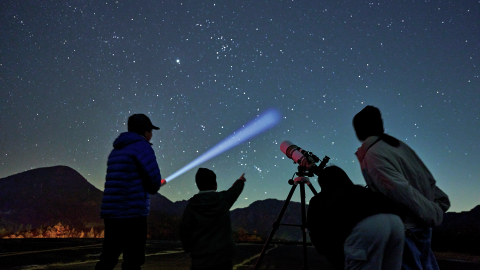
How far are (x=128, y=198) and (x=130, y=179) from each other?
0.20 meters

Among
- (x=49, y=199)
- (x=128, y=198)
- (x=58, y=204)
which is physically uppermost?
(x=49, y=199)

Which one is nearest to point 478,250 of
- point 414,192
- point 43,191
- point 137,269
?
point 414,192

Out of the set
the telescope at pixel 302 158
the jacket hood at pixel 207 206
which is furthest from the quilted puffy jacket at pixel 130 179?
the telescope at pixel 302 158

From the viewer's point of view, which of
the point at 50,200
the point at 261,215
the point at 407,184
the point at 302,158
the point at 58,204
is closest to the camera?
the point at 407,184

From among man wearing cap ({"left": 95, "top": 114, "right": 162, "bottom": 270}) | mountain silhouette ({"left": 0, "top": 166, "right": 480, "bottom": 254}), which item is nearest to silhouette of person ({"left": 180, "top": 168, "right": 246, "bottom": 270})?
man wearing cap ({"left": 95, "top": 114, "right": 162, "bottom": 270})

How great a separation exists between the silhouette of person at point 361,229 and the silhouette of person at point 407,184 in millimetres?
118

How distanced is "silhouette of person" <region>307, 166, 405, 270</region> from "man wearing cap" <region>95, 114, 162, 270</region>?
1884 mm

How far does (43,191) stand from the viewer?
60094 mm

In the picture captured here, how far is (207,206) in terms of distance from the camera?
315cm

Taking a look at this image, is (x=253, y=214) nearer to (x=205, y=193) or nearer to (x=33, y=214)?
(x=33, y=214)

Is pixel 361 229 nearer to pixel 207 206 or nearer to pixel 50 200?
pixel 207 206

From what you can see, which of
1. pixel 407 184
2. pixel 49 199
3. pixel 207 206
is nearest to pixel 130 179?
pixel 207 206

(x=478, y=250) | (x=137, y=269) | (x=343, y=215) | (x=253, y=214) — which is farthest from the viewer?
(x=253, y=214)

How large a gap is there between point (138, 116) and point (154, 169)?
2.33 feet
